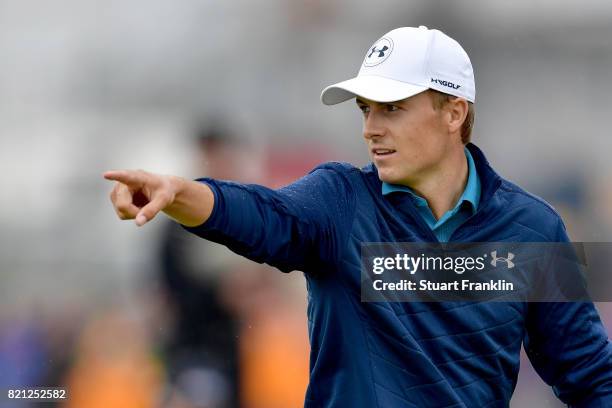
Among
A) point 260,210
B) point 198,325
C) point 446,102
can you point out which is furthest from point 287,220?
point 198,325

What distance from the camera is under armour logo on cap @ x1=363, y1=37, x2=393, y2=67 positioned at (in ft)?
8.97

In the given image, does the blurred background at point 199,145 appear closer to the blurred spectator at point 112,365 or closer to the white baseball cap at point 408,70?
the blurred spectator at point 112,365

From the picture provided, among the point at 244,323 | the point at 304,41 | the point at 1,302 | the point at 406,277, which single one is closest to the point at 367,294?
the point at 406,277

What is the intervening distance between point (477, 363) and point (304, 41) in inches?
147

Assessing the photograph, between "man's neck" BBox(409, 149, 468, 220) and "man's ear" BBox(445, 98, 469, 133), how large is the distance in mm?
75

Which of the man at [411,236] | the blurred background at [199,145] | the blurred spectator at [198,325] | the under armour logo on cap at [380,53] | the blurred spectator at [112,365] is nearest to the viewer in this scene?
the man at [411,236]

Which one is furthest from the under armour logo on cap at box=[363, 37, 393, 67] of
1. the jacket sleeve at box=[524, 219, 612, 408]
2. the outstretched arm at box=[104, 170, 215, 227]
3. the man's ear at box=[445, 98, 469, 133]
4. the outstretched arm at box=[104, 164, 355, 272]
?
the outstretched arm at box=[104, 170, 215, 227]

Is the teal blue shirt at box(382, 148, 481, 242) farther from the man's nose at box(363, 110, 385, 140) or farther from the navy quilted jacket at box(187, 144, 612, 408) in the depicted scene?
the man's nose at box(363, 110, 385, 140)

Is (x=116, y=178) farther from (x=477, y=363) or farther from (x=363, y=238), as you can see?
(x=477, y=363)

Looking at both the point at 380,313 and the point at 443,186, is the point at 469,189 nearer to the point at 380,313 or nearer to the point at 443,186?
the point at 443,186

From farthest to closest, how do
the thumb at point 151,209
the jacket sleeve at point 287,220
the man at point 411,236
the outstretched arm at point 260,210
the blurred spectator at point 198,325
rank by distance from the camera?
the blurred spectator at point 198,325 < the man at point 411,236 < the jacket sleeve at point 287,220 < the outstretched arm at point 260,210 < the thumb at point 151,209

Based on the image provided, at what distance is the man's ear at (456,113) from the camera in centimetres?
278

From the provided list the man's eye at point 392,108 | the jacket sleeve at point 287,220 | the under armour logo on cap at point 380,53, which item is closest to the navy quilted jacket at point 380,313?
the jacket sleeve at point 287,220

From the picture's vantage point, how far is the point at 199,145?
5.05 meters
